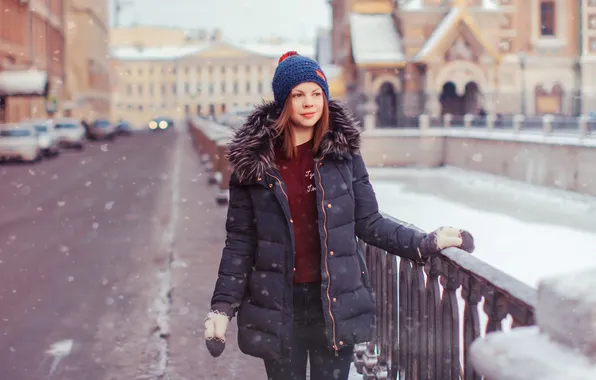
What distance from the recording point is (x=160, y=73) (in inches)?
5851

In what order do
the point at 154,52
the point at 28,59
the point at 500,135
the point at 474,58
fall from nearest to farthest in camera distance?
the point at 500,135 → the point at 474,58 → the point at 28,59 → the point at 154,52

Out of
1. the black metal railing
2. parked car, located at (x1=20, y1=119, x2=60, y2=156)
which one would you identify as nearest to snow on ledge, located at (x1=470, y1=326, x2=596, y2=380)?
the black metal railing

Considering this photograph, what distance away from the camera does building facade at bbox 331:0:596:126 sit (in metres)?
46.4

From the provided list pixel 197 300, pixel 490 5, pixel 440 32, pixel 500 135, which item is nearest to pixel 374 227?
pixel 197 300

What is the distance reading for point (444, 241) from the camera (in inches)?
140

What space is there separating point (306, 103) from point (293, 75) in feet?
0.38

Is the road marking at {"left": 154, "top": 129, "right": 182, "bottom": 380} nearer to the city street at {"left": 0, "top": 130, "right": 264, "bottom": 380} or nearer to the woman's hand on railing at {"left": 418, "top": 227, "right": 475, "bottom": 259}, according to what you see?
the city street at {"left": 0, "top": 130, "right": 264, "bottom": 380}

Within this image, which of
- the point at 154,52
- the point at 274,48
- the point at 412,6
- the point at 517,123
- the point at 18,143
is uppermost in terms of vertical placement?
the point at 274,48

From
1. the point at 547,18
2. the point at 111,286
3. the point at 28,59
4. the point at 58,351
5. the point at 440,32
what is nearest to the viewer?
the point at 58,351

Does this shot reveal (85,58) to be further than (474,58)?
Yes

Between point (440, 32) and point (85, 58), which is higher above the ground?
point (85, 58)

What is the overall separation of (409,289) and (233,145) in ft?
4.66

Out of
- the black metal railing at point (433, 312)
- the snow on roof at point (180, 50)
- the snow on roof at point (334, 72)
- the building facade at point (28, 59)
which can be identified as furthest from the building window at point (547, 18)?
the snow on roof at point (180, 50)

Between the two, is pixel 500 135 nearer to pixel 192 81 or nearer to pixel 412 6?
pixel 412 6
